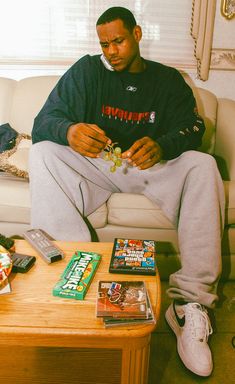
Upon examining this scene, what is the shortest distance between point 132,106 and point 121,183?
40 centimetres

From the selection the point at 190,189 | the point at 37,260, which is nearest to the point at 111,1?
the point at 190,189

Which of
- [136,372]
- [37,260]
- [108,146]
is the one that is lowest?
[136,372]

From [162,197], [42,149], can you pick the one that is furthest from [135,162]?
[42,149]

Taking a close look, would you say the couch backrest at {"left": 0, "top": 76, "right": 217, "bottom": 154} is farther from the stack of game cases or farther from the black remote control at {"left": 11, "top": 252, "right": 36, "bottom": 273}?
the stack of game cases

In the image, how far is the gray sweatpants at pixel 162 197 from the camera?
136 centimetres

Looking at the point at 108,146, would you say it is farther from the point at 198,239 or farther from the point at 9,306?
the point at 9,306

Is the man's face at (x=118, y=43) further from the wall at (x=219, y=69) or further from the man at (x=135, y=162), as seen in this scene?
the wall at (x=219, y=69)

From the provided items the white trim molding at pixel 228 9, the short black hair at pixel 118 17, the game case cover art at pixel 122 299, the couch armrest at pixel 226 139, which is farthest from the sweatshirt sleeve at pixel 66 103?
the white trim molding at pixel 228 9

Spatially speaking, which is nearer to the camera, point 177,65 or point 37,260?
point 37,260

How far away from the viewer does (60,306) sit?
906 millimetres

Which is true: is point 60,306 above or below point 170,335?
above

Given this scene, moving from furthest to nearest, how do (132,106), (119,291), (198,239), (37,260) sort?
(132,106), (198,239), (37,260), (119,291)

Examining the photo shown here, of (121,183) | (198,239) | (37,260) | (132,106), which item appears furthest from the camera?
(132,106)

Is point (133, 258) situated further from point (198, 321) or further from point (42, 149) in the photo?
point (42, 149)
